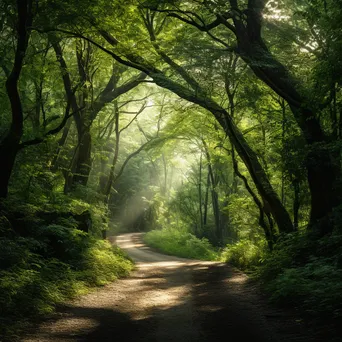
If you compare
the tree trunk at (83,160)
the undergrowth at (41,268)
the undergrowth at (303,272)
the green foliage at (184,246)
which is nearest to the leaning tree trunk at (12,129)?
the undergrowth at (41,268)

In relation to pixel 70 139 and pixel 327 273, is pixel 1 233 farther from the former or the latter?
pixel 70 139

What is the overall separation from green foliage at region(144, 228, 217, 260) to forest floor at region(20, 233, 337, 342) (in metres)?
13.3

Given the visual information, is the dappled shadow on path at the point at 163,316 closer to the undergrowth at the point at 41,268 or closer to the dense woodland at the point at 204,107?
the undergrowth at the point at 41,268

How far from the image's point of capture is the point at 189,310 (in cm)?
785

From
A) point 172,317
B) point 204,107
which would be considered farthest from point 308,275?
point 204,107

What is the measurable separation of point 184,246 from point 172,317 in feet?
64.2

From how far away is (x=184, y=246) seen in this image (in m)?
26.6


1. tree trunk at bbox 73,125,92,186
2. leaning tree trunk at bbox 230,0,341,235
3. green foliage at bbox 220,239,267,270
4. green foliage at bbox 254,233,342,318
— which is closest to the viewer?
green foliage at bbox 254,233,342,318

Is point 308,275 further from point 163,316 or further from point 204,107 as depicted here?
point 204,107

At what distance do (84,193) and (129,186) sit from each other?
29.6m

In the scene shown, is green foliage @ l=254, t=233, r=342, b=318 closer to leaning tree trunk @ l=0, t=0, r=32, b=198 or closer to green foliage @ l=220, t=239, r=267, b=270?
green foliage @ l=220, t=239, r=267, b=270

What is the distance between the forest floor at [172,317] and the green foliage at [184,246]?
1335cm

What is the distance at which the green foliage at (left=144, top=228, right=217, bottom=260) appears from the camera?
972 inches

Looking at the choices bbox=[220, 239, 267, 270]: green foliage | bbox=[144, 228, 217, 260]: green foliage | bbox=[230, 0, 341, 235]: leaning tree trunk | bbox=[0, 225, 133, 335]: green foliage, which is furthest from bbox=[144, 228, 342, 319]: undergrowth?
bbox=[144, 228, 217, 260]: green foliage
